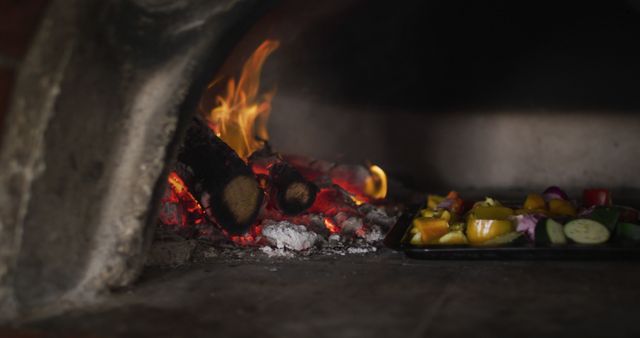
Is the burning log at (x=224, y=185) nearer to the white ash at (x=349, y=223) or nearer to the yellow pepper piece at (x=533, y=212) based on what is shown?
the white ash at (x=349, y=223)

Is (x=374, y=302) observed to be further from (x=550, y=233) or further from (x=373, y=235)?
(x=373, y=235)

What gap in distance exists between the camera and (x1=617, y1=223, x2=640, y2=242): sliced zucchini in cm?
196

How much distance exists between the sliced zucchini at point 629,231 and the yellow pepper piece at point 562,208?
24 centimetres

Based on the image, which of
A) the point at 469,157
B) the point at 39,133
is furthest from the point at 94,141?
the point at 469,157

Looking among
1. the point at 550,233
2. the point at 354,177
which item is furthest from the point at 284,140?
the point at 550,233

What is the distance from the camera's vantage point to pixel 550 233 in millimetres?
1982

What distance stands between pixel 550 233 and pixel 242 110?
5.29 ft

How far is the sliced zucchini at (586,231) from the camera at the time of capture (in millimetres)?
1948

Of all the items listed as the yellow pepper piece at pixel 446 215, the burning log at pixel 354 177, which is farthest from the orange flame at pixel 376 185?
the yellow pepper piece at pixel 446 215

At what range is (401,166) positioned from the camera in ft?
12.1

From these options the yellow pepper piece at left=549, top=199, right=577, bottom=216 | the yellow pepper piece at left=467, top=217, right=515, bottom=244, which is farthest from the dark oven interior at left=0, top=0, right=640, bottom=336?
the yellow pepper piece at left=549, top=199, right=577, bottom=216

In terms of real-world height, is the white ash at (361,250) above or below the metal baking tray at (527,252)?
below

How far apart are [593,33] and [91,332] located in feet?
8.88

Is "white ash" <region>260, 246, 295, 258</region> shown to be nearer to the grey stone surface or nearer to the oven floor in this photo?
the oven floor
